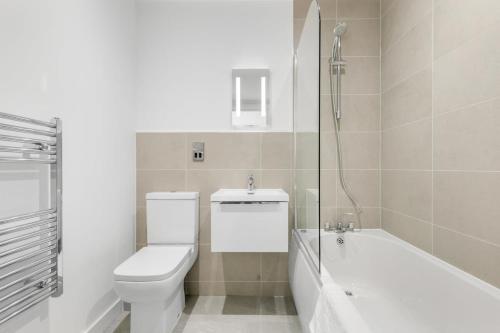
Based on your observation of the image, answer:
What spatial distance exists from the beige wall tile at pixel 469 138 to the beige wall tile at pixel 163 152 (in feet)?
5.70

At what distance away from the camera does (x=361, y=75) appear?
2135 mm

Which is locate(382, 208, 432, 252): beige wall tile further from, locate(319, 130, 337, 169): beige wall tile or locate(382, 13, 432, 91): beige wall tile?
locate(382, 13, 432, 91): beige wall tile

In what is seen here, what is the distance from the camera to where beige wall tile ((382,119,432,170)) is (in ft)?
5.17

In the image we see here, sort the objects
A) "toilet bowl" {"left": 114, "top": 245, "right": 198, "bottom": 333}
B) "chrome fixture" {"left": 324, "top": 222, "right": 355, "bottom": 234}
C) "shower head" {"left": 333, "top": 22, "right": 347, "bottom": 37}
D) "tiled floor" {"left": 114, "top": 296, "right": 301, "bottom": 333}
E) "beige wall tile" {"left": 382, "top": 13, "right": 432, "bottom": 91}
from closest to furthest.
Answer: "toilet bowl" {"left": 114, "top": 245, "right": 198, "bottom": 333} < "beige wall tile" {"left": 382, "top": 13, "right": 432, "bottom": 91} < "tiled floor" {"left": 114, "top": 296, "right": 301, "bottom": 333} < "shower head" {"left": 333, "top": 22, "right": 347, "bottom": 37} < "chrome fixture" {"left": 324, "top": 222, "right": 355, "bottom": 234}

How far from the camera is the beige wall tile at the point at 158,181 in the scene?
7.26ft

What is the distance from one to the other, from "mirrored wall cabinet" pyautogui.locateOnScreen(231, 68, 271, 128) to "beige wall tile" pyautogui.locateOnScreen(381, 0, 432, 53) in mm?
923

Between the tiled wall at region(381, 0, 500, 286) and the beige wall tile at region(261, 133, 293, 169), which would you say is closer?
the tiled wall at region(381, 0, 500, 286)

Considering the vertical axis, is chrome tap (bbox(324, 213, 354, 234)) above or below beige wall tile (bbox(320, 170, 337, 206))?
below

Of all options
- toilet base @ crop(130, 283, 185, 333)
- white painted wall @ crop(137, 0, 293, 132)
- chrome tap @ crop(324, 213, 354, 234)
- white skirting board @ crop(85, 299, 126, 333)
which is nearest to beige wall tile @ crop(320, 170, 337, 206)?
chrome tap @ crop(324, 213, 354, 234)

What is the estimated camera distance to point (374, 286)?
185cm

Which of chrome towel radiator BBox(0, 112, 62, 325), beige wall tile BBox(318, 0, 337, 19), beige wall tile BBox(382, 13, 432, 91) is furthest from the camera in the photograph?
beige wall tile BBox(318, 0, 337, 19)

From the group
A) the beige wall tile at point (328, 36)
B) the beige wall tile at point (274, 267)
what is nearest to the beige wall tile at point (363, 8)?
the beige wall tile at point (328, 36)

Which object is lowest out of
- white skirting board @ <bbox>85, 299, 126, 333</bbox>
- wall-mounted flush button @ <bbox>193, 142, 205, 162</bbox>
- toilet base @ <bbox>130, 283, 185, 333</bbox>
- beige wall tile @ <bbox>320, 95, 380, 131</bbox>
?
white skirting board @ <bbox>85, 299, 126, 333</bbox>

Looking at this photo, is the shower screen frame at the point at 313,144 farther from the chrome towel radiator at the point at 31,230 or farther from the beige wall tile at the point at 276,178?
the chrome towel radiator at the point at 31,230
